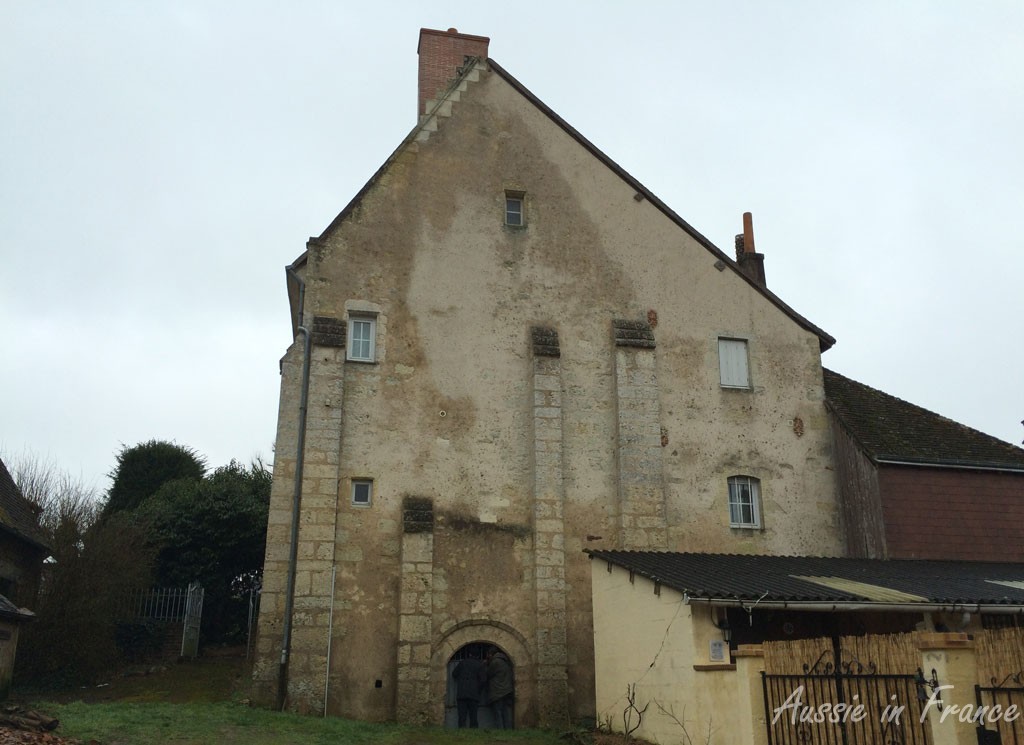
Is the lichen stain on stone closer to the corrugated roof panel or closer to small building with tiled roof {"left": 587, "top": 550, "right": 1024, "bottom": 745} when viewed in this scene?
small building with tiled roof {"left": 587, "top": 550, "right": 1024, "bottom": 745}

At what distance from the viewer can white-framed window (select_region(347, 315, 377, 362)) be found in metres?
17.8

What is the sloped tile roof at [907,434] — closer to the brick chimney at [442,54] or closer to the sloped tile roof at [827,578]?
the sloped tile roof at [827,578]

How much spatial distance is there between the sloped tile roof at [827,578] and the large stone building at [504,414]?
1.96 metres

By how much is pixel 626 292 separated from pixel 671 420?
297 cm

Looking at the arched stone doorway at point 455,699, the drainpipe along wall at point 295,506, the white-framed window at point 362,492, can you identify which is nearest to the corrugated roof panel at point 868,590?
the arched stone doorway at point 455,699

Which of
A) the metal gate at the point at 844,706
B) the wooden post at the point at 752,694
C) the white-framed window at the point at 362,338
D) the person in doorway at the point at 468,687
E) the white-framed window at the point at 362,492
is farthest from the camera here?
the white-framed window at the point at 362,338

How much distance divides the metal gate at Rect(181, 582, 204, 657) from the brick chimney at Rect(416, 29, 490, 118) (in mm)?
12864

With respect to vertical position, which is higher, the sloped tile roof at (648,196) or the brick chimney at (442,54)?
the brick chimney at (442,54)

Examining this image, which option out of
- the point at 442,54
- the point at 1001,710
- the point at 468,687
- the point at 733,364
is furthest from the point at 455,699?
the point at 442,54

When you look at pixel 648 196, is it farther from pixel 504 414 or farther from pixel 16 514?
pixel 16 514

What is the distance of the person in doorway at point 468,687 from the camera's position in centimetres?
1600

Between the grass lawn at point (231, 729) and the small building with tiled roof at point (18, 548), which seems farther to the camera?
the small building with tiled roof at point (18, 548)

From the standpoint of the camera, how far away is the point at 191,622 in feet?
71.8

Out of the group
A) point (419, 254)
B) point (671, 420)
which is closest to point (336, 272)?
point (419, 254)
